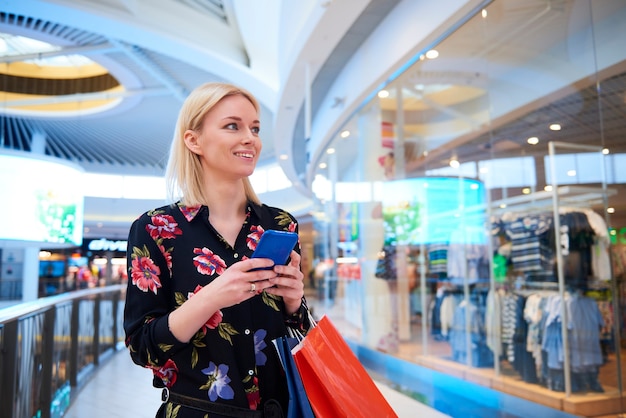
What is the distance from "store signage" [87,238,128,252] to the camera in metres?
32.3

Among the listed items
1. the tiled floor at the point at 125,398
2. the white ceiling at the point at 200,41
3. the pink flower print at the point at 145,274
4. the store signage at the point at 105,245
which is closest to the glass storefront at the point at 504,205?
the white ceiling at the point at 200,41

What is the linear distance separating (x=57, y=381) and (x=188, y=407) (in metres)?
3.96

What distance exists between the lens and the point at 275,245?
979 mm

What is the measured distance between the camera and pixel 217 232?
1.20 meters

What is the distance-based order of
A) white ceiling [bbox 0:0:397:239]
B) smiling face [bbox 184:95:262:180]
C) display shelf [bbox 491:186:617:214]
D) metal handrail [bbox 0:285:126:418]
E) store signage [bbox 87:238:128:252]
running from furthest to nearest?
store signage [bbox 87:238:128:252] < white ceiling [bbox 0:0:397:239] < display shelf [bbox 491:186:617:214] < metal handrail [bbox 0:285:126:418] < smiling face [bbox 184:95:262:180]

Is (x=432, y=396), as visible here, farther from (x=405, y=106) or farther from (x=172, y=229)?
(x=172, y=229)

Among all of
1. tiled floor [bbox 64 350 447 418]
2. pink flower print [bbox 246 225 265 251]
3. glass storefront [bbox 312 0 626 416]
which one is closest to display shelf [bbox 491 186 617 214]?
glass storefront [bbox 312 0 626 416]

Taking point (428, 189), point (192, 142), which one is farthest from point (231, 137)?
point (428, 189)

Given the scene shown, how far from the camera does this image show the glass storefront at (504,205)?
364 centimetres

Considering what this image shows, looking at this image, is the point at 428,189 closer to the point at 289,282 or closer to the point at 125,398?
the point at 125,398

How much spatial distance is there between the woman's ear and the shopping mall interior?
0.19m

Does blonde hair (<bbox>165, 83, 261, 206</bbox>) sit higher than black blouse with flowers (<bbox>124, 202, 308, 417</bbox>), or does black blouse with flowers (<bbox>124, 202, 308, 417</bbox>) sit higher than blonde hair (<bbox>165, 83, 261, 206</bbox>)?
blonde hair (<bbox>165, 83, 261, 206</bbox>)

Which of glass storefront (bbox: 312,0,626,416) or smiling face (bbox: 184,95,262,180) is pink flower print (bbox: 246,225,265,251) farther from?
glass storefront (bbox: 312,0,626,416)

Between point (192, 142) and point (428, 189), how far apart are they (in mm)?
5706
